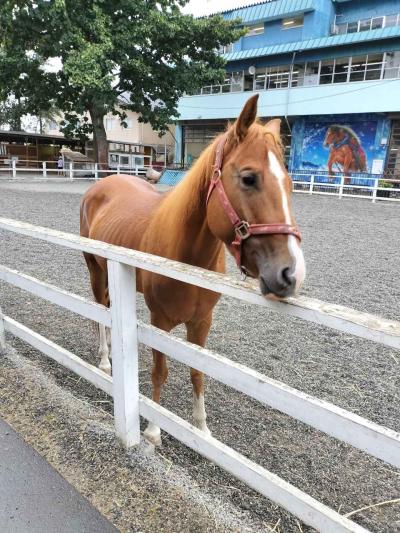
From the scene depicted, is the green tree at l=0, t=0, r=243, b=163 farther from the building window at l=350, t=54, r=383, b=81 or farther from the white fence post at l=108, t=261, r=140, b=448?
the white fence post at l=108, t=261, r=140, b=448

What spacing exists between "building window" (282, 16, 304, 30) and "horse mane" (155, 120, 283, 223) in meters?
27.6

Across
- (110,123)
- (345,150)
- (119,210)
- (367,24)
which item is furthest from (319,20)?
(119,210)

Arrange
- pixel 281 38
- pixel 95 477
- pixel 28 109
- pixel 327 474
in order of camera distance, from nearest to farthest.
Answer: pixel 95 477, pixel 327 474, pixel 28 109, pixel 281 38

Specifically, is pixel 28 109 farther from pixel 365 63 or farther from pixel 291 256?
pixel 291 256

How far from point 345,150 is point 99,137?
14.4m

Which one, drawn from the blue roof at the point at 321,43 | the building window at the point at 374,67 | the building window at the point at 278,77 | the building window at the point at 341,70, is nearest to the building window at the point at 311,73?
the building window at the point at 341,70

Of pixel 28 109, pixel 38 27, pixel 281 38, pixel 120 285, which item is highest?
pixel 281 38

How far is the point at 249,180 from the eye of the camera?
1563mm

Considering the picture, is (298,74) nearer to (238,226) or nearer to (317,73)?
(317,73)

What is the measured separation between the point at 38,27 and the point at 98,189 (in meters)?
17.6

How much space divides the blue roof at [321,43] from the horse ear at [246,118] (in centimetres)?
2405

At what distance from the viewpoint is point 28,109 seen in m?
20.6

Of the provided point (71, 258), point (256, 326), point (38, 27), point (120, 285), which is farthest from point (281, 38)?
point (120, 285)

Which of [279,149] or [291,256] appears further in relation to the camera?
[279,149]
